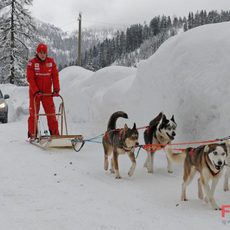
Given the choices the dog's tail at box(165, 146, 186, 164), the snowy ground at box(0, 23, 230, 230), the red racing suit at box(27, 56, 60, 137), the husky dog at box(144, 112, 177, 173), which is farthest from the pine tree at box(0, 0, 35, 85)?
the dog's tail at box(165, 146, 186, 164)

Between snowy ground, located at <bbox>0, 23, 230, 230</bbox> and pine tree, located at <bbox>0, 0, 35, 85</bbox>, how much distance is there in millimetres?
19165

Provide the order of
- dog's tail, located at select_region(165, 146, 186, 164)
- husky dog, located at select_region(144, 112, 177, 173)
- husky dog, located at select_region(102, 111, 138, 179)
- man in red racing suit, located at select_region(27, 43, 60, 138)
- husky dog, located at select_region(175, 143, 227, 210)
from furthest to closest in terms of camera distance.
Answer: man in red racing suit, located at select_region(27, 43, 60, 138) → husky dog, located at select_region(144, 112, 177, 173) → husky dog, located at select_region(102, 111, 138, 179) → dog's tail, located at select_region(165, 146, 186, 164) → husky dog, located at select_region(175, 143, 227, 210)

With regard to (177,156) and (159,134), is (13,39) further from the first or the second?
(177,156)

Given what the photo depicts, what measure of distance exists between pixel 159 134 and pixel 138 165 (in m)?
0.81

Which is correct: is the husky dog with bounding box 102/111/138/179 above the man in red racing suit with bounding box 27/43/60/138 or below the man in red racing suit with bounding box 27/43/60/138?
below

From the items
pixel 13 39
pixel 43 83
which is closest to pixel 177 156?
pixel 43 83

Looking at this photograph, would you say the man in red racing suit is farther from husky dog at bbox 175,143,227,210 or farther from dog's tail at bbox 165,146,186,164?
husky dog at bbox 175,143,227,210

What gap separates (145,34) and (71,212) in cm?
10604

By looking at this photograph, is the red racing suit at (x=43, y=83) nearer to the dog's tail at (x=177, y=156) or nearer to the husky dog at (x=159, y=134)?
the husky dog at (x=159, y=134)

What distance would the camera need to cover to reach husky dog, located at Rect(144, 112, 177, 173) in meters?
5.89

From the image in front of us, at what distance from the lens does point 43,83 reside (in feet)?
27.1

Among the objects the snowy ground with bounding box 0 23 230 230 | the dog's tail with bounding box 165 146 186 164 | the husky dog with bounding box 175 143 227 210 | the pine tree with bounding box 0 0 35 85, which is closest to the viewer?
the snowy ground with bounding box 0 23 230 230

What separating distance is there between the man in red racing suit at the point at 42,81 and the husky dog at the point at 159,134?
2686 mm

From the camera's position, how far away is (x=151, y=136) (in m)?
6.23
